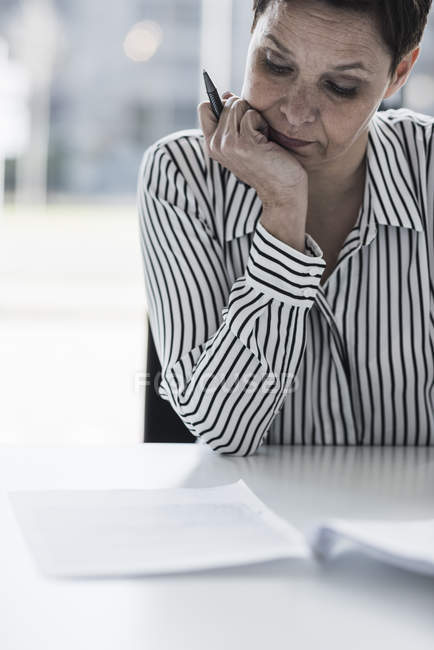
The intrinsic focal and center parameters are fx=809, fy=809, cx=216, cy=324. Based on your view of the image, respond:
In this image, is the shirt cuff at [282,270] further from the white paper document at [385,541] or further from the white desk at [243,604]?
the white paper document at [385,541]

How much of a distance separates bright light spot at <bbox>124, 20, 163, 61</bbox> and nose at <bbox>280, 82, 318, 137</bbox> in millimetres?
5187

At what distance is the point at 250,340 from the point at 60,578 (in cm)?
57

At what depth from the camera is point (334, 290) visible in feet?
4.04

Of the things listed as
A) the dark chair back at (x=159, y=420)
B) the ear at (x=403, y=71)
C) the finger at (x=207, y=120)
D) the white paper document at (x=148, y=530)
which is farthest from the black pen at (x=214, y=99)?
the white paper document at (x=148, y=530)

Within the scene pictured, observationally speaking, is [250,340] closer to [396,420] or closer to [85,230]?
[396,420]

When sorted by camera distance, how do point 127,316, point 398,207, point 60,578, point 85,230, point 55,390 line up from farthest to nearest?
point 85,230 → point 127,316 → point 55,390 → point 398,207 → point 60,578

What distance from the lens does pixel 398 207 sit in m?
1.25

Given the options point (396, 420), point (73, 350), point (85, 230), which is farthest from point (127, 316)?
point (396, 420)

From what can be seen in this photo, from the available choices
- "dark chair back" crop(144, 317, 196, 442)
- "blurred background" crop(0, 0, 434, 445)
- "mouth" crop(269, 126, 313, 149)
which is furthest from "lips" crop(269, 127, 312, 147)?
"blurred background" crop(0, 0, 434, 445)

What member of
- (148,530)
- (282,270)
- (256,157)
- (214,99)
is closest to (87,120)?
(214,99)

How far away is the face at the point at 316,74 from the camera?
3.57 feet

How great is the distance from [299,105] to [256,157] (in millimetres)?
95

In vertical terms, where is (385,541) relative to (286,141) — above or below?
below

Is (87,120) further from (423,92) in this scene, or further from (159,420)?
(159,420)
